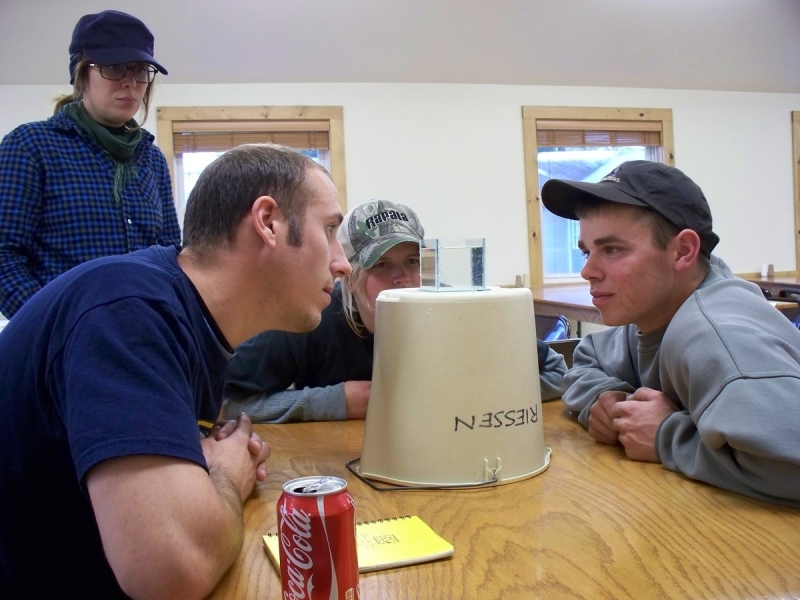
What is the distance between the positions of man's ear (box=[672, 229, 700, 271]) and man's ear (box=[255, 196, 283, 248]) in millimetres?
690

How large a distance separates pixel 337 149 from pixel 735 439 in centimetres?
405

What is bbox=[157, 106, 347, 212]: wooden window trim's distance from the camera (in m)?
4.45

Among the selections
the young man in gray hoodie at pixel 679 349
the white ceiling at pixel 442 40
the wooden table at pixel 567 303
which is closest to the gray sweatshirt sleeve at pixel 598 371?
the young man in gray hoodie at pixel 679 349

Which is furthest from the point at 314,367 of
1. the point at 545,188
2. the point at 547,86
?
the point at 547,86

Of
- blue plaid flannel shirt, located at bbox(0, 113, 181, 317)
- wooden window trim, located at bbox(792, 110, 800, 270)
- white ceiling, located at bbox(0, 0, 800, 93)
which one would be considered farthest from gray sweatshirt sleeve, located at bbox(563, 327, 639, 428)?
wooden window trim, located at bbox(792, 110, 800, 270)

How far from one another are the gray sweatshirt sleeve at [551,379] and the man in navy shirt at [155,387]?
27.0 inches

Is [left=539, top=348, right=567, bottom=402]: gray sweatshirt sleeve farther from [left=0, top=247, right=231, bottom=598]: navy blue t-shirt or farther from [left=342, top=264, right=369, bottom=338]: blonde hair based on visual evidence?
[left=0, top=247, right=231, bottom=598]: navy blue t-shirt

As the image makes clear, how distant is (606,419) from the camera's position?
47.4 inches

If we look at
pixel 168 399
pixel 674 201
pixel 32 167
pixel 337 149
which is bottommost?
pixel 168 399

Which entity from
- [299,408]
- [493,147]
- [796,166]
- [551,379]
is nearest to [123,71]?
[299,408]

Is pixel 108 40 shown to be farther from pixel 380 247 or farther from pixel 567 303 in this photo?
pixel 567 303

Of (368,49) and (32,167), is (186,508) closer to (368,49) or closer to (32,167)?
(32,167)

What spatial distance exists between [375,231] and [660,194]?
65cm

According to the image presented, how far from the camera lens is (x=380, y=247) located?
1.55 m
